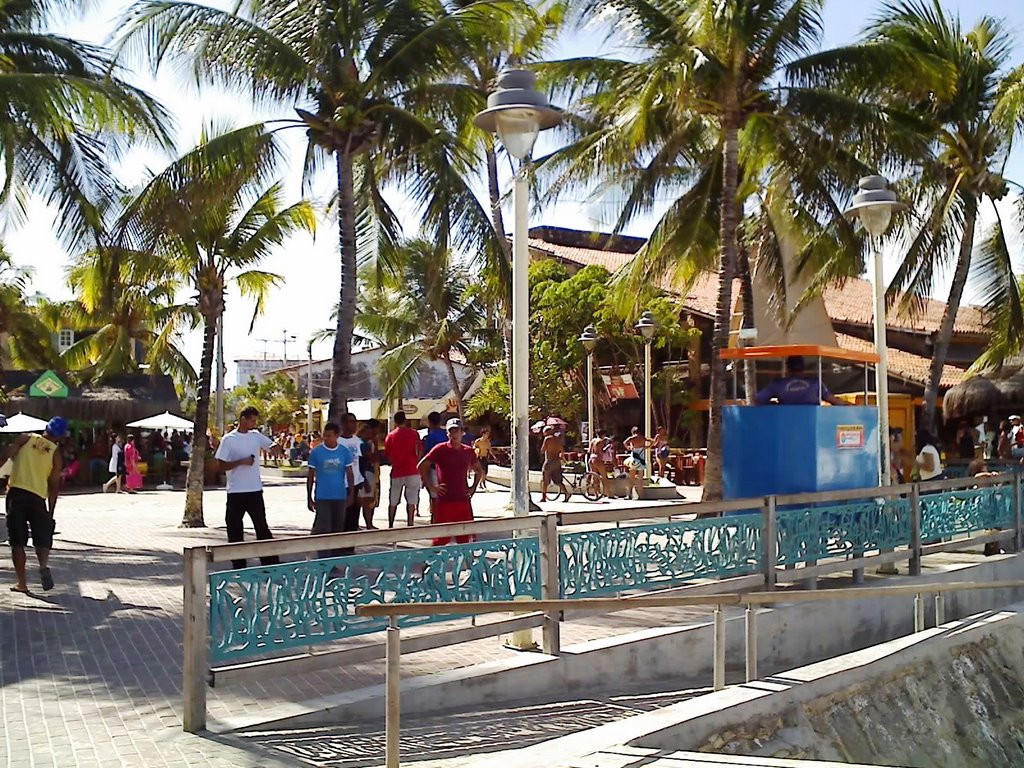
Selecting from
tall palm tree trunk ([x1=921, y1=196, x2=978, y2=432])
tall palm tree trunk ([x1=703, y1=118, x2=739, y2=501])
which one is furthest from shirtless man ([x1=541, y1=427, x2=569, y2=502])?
tall palm tree trunk ([x1=921, y1=196, x2=978, y2=432])

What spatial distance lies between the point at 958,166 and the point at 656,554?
1410 centimetres

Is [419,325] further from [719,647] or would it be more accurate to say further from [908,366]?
[719,647]

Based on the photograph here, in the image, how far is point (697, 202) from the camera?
18391 mm

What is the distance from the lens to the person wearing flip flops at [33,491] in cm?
1014

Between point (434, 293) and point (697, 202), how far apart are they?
7.56 m

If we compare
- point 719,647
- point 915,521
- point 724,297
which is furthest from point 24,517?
point 724,297

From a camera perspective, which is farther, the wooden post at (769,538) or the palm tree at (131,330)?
the palm tree at (131,330)

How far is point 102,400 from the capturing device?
1271 inches

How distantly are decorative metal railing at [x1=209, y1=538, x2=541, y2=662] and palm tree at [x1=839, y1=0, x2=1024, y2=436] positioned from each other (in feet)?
42.6

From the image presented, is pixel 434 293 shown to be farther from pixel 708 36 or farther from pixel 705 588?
pixel 705 588

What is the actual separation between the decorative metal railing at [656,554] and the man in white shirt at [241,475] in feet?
11.7

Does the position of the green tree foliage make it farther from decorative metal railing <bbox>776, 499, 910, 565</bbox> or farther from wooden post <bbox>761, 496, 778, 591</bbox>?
wooden post <bbox>761, 496, 778, 591</bbox>

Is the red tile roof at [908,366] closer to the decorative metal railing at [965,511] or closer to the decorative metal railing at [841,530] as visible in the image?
the decorative metal railing at [965,511]

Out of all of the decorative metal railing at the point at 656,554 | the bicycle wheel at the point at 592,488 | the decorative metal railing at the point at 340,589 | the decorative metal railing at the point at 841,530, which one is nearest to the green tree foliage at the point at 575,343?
the bicycle wheel at the point at 592,488
